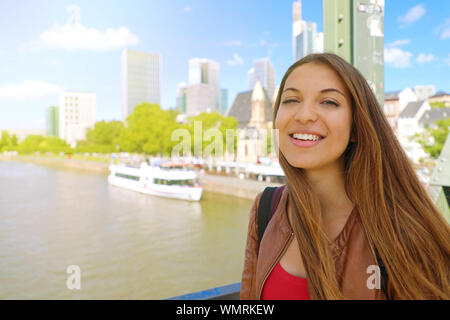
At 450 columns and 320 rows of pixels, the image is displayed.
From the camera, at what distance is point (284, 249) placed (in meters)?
0.84

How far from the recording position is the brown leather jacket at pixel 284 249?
0.73 m

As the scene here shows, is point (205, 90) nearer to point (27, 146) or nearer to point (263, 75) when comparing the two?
point (263, 75)

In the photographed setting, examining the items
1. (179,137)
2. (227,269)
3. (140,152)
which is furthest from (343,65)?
(140,152)

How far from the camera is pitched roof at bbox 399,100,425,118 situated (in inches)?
1074

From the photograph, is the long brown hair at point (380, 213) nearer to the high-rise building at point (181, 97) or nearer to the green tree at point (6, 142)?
the green tree at point (6, 142)

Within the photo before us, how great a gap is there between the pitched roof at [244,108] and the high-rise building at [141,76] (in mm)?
10565

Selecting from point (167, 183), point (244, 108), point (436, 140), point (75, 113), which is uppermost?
point (244, 108)

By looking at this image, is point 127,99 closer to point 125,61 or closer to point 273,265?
point 125,61

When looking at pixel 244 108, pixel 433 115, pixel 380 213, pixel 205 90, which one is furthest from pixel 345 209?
pixel 205 90

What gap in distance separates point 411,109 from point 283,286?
103ft

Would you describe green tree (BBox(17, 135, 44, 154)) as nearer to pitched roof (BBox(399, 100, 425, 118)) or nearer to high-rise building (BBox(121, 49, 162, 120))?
high-rise building (BBox(121, 49, 162, 120))

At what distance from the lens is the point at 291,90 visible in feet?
2.72

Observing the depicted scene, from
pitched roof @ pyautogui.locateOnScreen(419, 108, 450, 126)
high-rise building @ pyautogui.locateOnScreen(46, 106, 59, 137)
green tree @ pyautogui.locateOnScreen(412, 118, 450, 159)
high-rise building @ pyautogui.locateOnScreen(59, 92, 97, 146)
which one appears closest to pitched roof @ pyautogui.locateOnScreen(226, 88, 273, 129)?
pitched roof @ pyautogui.locateOnScreen(419, 108, 450, 126)
